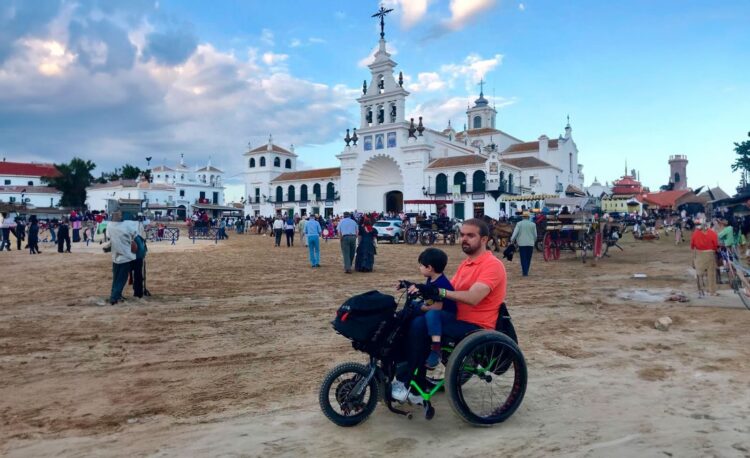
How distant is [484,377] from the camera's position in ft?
11.7

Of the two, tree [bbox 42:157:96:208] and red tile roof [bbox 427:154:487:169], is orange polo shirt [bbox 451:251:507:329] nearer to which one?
red tile roof [bbox 427:154:487:169]

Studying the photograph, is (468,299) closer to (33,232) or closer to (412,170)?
(33,232)

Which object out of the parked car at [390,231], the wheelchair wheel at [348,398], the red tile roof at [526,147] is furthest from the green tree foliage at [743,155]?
the wheelchair wheel at [348,398]

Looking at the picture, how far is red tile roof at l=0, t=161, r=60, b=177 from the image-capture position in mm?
77938

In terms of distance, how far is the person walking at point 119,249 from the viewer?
8.09 meters

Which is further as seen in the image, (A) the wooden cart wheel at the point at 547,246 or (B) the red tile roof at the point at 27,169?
(B) the red tile roof at the point at 27,169

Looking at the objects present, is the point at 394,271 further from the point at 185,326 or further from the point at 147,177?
the point at 147,177

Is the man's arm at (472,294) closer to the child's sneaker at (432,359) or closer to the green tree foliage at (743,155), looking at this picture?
the child's sneaker at (432,359)

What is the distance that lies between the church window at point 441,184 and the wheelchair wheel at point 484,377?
44.2 metres

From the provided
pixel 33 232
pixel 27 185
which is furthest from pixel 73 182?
pixel 33 232

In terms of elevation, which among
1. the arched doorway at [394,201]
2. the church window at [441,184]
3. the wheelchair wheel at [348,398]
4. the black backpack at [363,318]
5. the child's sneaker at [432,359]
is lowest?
the wheelchair wheel at [348,398]

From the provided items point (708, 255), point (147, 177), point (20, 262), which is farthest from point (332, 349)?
point (147, 177)

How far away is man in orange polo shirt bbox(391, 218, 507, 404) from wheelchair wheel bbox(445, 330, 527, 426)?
0.49 ft

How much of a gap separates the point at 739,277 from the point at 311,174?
173 feet
